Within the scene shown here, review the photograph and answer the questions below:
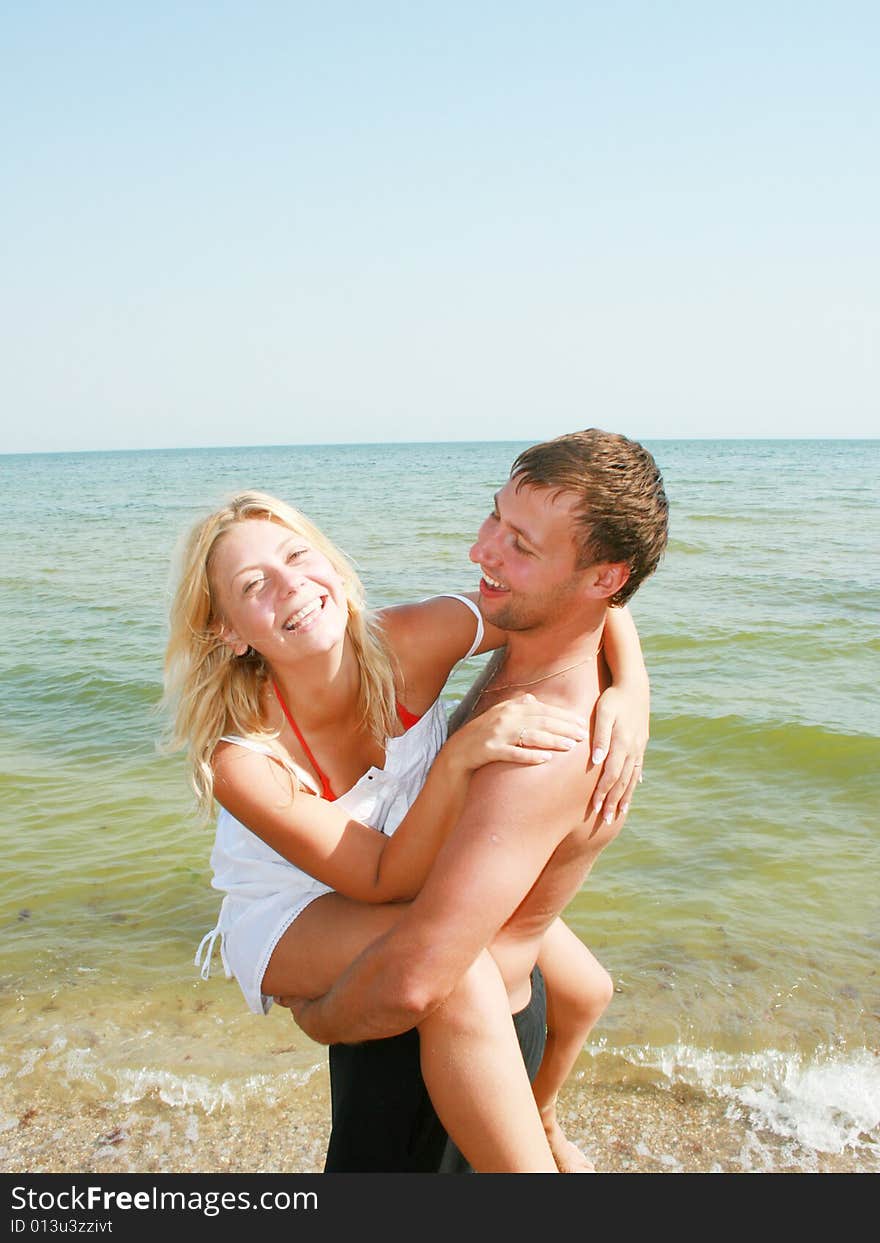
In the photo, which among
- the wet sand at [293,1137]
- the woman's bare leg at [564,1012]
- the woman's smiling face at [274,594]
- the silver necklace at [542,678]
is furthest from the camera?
the wet sand at [293,1137]

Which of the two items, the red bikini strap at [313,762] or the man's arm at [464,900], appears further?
the red bikini strap at [313,762]

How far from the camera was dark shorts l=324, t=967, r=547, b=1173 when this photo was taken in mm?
2760

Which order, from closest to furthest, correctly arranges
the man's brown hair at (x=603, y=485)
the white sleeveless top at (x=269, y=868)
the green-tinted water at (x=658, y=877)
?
the man's brown hair at (x=603, y=485)
the white sleeveless top at (x=269, y=868)
the green-tinted water at (x=658, y=877)

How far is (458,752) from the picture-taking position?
275cm

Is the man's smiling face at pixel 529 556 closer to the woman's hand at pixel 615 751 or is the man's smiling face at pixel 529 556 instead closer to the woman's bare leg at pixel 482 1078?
the woman's hand at pixel 615 751

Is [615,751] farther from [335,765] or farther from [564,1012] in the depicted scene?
[564,1012]

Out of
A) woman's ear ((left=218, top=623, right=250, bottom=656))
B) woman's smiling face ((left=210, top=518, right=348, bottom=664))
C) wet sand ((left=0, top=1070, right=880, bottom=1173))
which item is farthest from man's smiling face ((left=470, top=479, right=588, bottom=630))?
wet sand ((left=0, top=1070, right=880, bottom=1173))

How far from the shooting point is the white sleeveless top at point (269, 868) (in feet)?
9.84

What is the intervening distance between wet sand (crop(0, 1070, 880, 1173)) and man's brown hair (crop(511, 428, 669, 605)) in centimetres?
220

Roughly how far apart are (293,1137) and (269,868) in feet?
4.33

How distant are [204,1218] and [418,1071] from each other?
72 cm

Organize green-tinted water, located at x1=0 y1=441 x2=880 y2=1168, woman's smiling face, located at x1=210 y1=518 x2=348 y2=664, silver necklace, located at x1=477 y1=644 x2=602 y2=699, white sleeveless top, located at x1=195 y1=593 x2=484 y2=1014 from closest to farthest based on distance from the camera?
white sleeveless top, located at x1=195 y1=593 x2=484 y2=1014 → silver necklace, located at x1=477 y1=644 x2=602 y2=699 → woman's smiling face, located at x1=210 y1=518 x2=348 y2=664 → green-tinted water, located at x1=0 y1=441 x2=880 y2=1168

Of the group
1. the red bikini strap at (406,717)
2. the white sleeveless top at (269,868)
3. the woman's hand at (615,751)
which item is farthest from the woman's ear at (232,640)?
the woman's hand at (615,751)

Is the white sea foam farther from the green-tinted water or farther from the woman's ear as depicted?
the woman's ear
